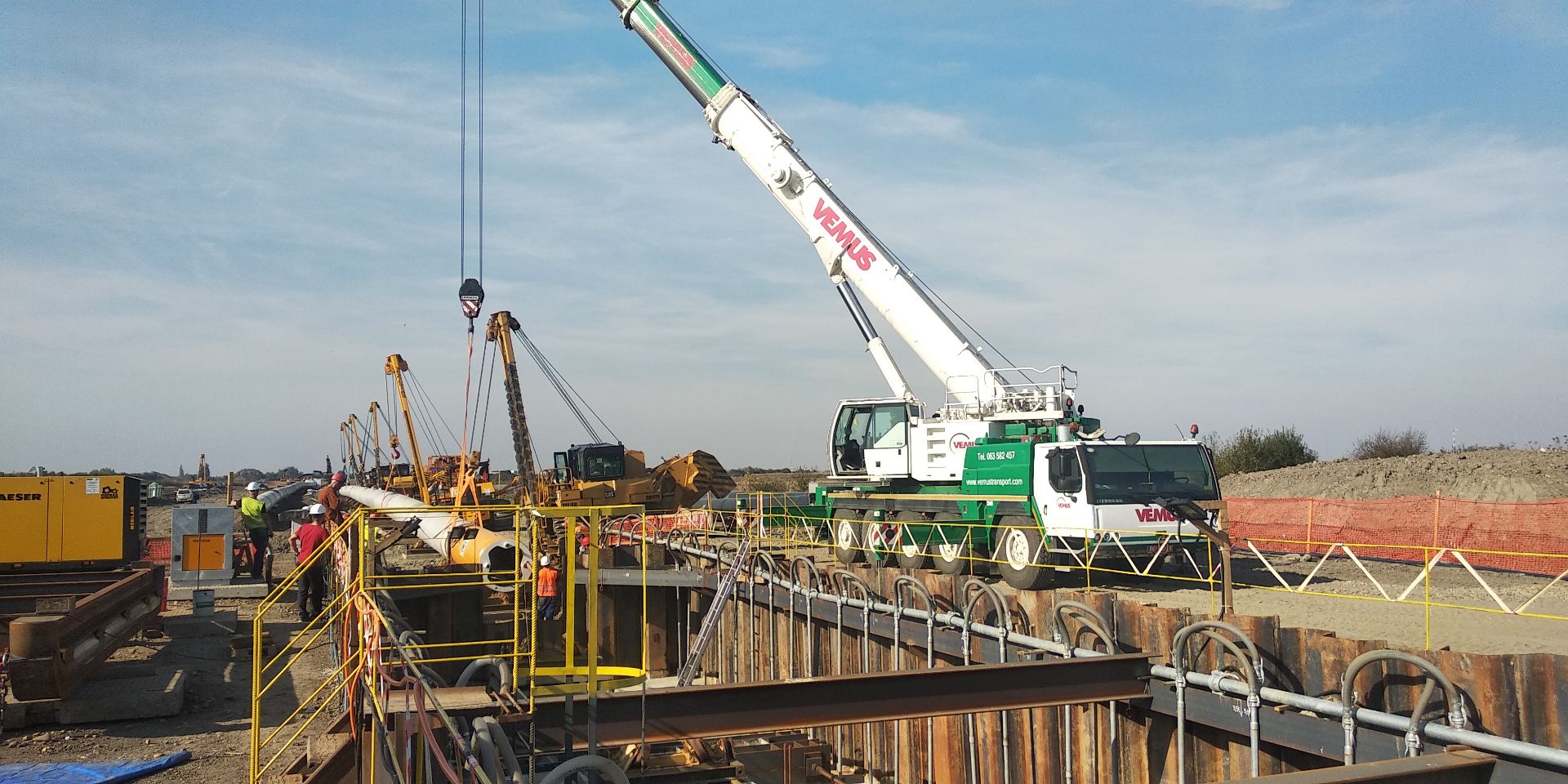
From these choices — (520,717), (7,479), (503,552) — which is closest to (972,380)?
(503,552)

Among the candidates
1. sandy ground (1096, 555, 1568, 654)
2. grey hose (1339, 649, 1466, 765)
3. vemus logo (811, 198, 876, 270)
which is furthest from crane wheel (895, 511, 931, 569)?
grey hose (1339, 649, 1466, 765)

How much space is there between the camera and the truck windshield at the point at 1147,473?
47.0 ft

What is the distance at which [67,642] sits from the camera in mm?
13461

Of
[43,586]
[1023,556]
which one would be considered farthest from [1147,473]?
[43,586]

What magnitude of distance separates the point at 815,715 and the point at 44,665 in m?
10.2

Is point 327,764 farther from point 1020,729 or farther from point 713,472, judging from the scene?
point 713,472

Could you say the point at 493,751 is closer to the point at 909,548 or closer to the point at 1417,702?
the point at 1417,702

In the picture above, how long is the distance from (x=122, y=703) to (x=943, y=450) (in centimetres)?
1207

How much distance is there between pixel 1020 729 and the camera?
10.2 meters

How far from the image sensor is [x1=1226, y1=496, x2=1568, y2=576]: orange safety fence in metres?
18.6

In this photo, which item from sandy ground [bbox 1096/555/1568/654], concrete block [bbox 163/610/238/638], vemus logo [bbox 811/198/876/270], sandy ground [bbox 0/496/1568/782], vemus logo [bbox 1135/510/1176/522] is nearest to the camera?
sandy ground [bbox 1096/555/1568/654]

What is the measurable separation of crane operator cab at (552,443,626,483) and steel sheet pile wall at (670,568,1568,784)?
1996cm

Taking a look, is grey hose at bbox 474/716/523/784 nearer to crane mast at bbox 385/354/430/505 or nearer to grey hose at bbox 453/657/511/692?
grey hose at bbox 453/657/511/692

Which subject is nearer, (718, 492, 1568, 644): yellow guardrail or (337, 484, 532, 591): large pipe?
(718, 492, 1568, 644): yellow guardrail
